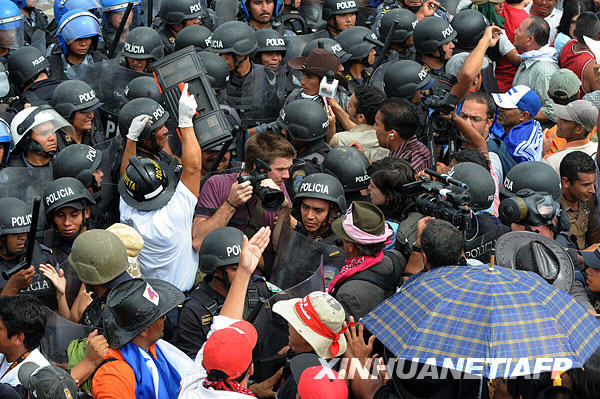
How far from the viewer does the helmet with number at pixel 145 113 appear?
6.92 meters

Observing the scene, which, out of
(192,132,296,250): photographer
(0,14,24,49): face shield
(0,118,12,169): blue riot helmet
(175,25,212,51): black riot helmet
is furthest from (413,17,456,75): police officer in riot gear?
(0,14,24,49): face shield

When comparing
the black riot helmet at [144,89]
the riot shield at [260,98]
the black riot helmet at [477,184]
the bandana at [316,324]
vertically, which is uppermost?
the bandana at [316,324]

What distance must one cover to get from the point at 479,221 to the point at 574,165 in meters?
1.44

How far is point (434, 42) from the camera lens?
887 cm

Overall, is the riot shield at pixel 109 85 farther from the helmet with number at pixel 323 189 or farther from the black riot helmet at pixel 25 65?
the helmet with number at pixel 323 189

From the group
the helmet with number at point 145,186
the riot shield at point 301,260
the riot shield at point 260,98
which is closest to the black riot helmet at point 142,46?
the riot shield at point 260,98

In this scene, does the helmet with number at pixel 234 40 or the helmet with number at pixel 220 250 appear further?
the helmet with number at pixel 234 40

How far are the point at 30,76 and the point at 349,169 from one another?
432cm

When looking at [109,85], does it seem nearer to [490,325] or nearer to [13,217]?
[13,217]

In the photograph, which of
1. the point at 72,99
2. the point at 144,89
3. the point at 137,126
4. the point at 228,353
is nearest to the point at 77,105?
the point at 72,99

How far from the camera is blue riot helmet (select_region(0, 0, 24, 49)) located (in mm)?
9867

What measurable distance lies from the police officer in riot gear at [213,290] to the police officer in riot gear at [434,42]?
431 centimetres

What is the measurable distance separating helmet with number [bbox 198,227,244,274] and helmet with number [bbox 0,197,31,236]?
167 centimetres

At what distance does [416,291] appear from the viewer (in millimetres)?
4109
